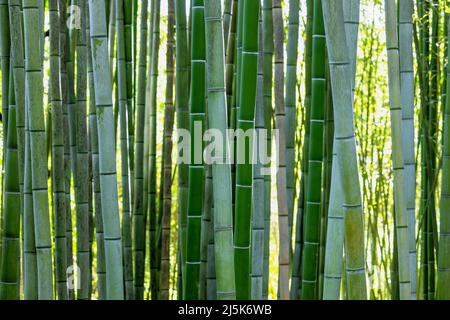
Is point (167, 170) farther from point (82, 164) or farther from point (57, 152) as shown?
point (57, 152)

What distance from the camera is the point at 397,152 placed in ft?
6.17

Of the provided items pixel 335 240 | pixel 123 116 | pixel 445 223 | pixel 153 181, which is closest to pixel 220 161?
pixel 335 240

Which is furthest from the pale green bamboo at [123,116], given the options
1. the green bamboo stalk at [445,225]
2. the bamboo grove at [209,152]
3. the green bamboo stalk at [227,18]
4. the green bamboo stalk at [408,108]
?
the green bamboo stalk at [445,225]

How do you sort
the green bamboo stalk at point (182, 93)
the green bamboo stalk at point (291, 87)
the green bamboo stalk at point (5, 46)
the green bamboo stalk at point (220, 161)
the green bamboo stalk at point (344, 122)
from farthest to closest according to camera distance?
the green bamboo stalk at point (291, 87) → the green bamboo stalk at point (182, 93) → the green bamboo stalk at point (5, 46) → the green bamboo stalk at point (220, 161) → the green bamboo stalk at point (344, 122)

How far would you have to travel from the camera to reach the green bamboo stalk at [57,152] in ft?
6.25

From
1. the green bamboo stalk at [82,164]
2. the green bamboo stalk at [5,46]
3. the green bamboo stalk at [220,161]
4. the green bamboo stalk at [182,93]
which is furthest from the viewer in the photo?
the green bamboo stalk at [182,93]

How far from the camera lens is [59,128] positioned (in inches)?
78.4

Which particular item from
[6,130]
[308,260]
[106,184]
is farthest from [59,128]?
[308,260]

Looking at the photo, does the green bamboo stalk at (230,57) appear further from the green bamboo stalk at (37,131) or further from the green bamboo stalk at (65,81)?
the green bamboo stalk at (37,131)

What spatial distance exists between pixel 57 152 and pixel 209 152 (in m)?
0.43

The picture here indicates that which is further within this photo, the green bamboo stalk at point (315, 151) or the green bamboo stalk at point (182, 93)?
the green bamboo stalk at point (182, 93)

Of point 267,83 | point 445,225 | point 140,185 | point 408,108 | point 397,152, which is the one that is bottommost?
point 445,225

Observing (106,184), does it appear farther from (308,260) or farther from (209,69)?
(308,260)
